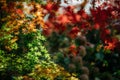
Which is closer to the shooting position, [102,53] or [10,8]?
[10,8]

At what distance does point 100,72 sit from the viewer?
17625 millimetres

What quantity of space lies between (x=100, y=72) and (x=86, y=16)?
8314 mm

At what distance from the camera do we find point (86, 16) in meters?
9.59

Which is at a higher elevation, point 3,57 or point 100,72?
point 100,72

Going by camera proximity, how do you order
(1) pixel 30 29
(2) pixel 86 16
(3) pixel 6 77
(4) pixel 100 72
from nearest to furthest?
1. (2) pixel 86 16
2. (1) pixel 30 29
3. (3) pixel 6 77
4. (4) pixel 100 72

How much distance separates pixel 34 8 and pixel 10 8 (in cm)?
61

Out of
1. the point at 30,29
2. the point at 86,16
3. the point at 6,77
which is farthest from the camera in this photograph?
the point at 6,77

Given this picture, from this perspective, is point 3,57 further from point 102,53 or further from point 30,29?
point 102,53

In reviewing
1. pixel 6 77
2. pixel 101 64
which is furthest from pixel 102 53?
pixel 6 77

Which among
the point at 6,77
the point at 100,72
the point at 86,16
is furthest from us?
the point at 100,72

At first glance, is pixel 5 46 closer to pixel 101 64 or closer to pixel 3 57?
pixel 3 57

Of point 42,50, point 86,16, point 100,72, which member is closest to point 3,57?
point 42,50

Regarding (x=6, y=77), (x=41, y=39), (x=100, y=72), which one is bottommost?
(x=6, y=77)

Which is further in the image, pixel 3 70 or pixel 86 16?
pixel 3 70
